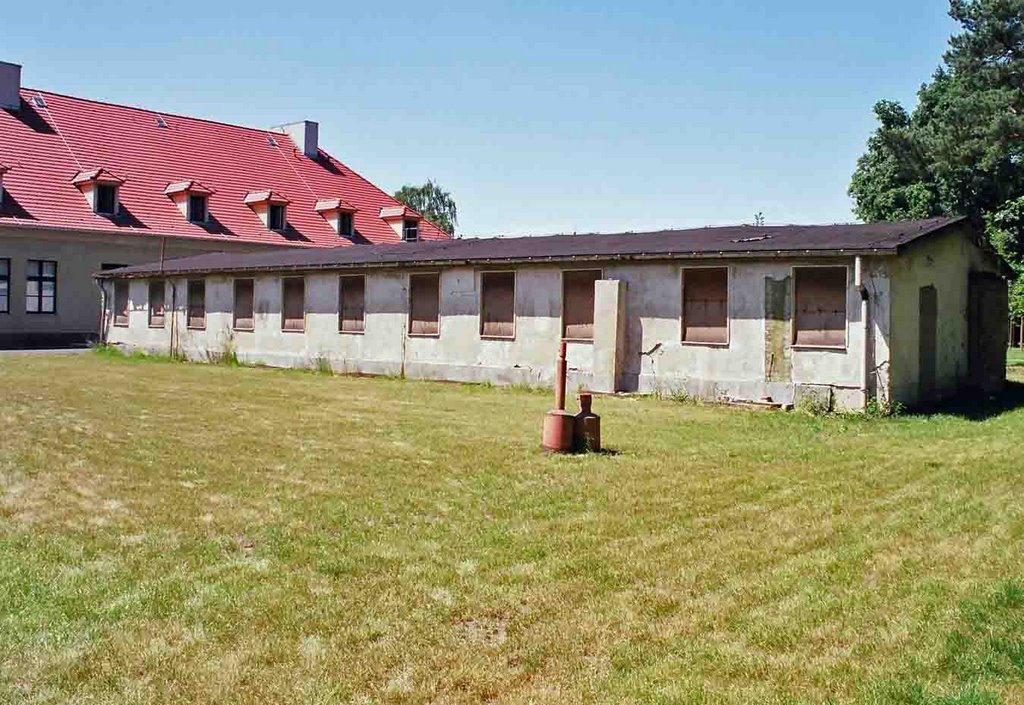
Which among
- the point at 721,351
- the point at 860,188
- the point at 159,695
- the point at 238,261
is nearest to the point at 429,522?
the point at 159,695

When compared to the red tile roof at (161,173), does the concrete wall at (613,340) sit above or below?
below

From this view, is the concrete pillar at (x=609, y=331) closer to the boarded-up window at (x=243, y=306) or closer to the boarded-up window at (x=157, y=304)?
the boarded-up window at (x=243, y=306)

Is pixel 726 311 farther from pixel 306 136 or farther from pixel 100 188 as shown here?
pixel 306 136

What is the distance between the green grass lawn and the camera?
14.1 ft

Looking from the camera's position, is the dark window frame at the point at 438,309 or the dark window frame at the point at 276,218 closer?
the dark window frame at the point at 438,309

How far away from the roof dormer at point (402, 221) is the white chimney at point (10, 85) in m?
16.4

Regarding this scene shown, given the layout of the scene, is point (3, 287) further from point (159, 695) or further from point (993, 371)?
point (159, 695)

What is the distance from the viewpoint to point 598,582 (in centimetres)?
575

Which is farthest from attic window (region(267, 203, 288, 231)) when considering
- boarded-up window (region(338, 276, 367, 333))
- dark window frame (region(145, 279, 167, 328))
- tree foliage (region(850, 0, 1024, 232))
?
tree foliage (region(850, 0, 1024, 232))

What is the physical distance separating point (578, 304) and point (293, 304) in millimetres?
9339

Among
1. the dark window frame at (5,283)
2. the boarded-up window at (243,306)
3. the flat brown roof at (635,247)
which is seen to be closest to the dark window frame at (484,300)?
the flat brown roof at (635,247)

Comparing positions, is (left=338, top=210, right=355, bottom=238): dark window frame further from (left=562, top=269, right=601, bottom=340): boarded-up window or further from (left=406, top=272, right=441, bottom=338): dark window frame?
(left=562, top=269, right=601, bottom=340): boarded-up window

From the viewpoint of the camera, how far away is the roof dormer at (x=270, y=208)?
41406mm

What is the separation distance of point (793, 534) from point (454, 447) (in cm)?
486
